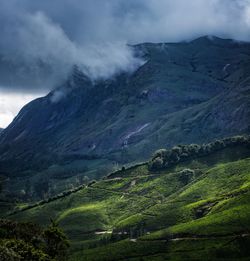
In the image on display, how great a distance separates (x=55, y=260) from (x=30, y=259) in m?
10.4

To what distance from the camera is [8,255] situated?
17038 cm

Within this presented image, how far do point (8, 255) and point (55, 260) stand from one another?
22.5 m

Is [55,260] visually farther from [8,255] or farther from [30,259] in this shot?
[8,255]

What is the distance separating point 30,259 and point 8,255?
12709 mm

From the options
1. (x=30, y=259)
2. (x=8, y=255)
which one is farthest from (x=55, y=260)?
(x=8, y=255)

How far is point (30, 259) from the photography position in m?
181

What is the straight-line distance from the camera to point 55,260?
187 meters

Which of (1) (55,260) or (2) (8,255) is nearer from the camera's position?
(2) (8,255)
